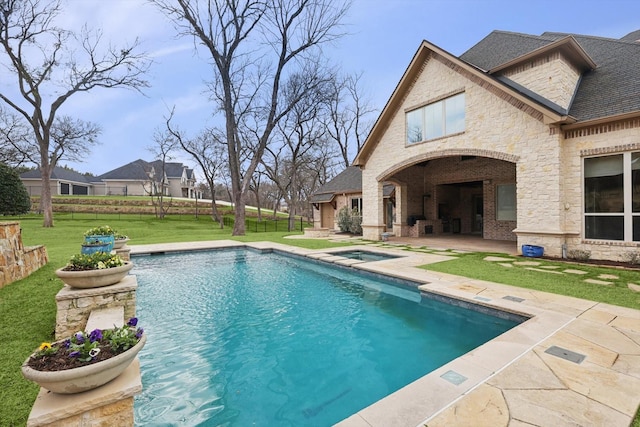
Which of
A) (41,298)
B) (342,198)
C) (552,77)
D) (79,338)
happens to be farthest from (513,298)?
(342,198)

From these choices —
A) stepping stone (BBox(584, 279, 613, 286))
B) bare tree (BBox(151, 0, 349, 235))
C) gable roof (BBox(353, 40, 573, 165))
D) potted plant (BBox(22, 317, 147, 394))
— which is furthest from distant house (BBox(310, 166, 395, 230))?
potted plant (BBox(22, 317, 147, 394))

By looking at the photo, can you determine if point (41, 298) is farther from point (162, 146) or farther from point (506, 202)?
point (162, 146)

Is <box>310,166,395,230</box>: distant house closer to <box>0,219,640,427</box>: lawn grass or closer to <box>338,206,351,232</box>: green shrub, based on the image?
<box>338,206,351,232</box>: green shrub

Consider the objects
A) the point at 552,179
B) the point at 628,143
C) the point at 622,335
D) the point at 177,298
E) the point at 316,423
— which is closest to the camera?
the point at 316,423

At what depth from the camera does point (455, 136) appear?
11.2m

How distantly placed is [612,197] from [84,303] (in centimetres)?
1213

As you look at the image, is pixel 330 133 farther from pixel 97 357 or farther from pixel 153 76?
pixel 97 357

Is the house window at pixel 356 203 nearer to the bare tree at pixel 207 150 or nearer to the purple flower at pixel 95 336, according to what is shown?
the bare tree at pixel 207 150

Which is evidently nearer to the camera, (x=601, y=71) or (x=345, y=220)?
(x=601, y=71)

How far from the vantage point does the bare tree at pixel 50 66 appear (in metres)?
17.9

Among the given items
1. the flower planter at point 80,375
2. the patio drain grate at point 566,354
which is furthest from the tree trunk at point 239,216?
the patio drain grate at point 566,354

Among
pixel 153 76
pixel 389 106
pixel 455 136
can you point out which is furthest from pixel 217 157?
pixel 455 136

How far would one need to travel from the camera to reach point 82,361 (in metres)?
2.07

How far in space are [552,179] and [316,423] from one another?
9604 mm
